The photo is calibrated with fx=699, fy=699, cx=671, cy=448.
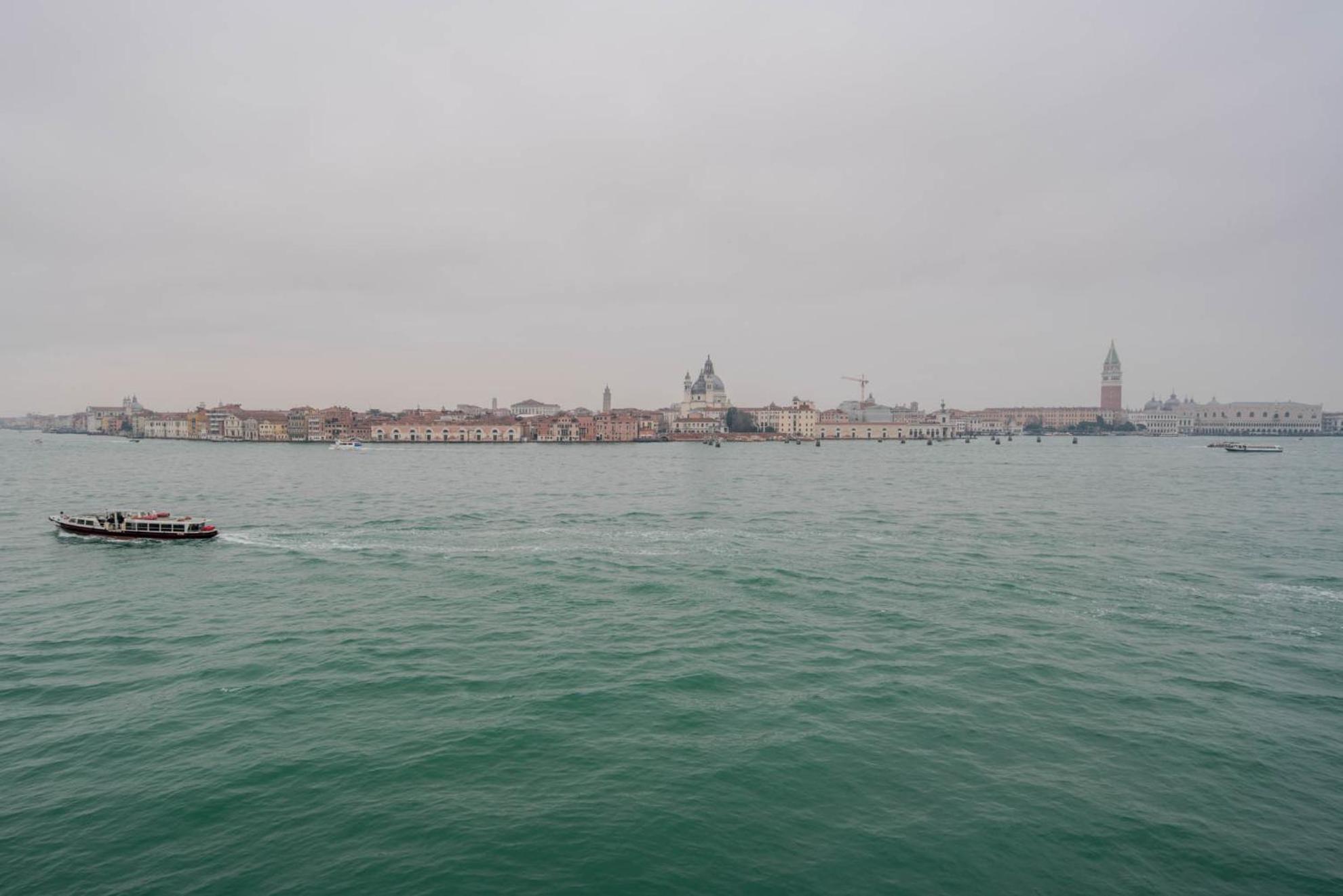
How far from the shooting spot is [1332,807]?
8.41 metres

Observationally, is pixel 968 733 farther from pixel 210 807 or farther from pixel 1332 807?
pixel 210 807

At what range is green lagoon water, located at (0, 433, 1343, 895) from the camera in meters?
7.54

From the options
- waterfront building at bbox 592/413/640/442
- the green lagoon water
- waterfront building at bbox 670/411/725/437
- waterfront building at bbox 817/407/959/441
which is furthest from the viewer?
waterfront building at bbox 817/407/959/441

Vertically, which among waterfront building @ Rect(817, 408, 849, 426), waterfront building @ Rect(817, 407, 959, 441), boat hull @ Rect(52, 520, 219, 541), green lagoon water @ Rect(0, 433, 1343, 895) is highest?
waterfront building @ Rect(817, 408, 849, 426)

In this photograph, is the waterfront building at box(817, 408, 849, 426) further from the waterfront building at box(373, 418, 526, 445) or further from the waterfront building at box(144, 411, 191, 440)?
the waterfront building at box(144, 411, 191, 440)

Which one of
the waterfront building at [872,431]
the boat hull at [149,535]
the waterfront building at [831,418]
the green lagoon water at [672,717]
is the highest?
the waterfront building at [831,418]

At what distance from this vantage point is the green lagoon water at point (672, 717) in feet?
24.7

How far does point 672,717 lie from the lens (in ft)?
35.8

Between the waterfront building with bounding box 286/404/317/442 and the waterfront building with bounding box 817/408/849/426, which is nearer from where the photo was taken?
the waterfront building with bounding box 286/404/317/442

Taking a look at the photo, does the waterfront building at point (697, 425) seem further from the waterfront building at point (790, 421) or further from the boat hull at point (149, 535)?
the boat hull at point (149, 535)

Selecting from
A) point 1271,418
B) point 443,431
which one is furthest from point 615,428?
point 1271,418

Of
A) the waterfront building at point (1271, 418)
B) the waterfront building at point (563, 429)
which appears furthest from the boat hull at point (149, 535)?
the waterfront building at point (1271, 418)

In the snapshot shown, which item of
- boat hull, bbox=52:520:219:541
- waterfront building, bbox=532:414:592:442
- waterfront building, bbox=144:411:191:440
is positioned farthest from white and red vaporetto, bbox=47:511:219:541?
waterfront building, bbox=144:411:191:440

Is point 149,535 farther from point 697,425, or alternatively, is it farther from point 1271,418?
point 1271,418
